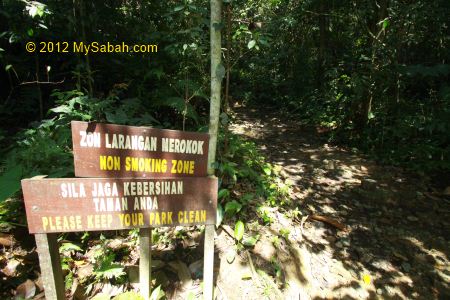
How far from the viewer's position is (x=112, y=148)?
90.7 inches

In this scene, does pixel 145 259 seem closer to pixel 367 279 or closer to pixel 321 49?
pixel 367 279

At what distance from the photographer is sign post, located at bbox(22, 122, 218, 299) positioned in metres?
2.23

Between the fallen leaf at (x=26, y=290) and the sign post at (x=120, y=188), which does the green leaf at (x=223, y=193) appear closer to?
the sign post at (x=120, y=188)

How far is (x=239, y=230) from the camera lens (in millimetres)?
3568

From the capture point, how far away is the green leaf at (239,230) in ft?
11.6

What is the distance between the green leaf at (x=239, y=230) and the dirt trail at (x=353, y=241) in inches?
4.5

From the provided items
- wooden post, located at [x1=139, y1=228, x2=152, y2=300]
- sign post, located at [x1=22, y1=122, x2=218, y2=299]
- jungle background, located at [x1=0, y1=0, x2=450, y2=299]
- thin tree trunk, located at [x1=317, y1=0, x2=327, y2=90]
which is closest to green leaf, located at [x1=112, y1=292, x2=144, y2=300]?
wooden post, located at [x1=139, y1=228, x2=152, y2=300]

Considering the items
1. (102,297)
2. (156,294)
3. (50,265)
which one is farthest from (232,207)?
(50,265)

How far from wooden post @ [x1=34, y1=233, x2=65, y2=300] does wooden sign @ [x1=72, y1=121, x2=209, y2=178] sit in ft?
1.76

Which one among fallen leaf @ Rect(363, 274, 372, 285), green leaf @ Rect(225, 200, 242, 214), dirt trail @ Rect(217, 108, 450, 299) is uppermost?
green leaf @ Rect(225, 200, 242, 214)

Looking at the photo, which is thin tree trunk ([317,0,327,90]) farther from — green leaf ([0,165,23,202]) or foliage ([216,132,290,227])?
green leaf ([0,165,23,202])

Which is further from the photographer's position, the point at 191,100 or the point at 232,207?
the point at 191,100

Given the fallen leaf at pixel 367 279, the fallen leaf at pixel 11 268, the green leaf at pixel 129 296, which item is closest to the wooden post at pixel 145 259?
the green leaf at pixel 129 296

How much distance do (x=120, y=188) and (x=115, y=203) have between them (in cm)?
12
